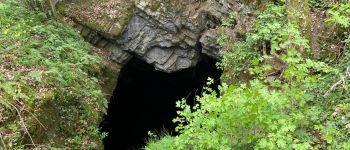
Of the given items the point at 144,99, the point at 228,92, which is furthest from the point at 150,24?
the point at 228,92

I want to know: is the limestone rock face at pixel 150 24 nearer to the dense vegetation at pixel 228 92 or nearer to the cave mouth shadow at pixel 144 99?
the dense vegetation at pixel 228 92

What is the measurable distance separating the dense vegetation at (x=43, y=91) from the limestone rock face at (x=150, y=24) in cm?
186

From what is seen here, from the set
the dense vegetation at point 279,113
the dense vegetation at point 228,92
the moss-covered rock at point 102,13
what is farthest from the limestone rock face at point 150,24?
the dense vegetation at point 279,113

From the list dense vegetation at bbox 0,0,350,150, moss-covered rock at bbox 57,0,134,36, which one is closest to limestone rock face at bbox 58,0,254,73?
moss-covered rock at bbox 57,0,134,36

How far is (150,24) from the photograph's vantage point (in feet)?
31.5

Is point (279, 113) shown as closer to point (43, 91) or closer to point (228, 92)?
point (228, 92)

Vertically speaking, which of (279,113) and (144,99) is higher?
(279,113)

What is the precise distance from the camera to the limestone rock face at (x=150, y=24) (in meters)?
9.35

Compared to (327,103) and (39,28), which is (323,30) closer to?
(327,103)

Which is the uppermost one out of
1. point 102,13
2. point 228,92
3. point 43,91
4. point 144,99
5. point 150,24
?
point 102,13

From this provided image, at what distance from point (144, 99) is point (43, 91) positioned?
9.00 metres

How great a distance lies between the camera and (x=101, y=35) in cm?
961

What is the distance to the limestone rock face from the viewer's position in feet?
30.7

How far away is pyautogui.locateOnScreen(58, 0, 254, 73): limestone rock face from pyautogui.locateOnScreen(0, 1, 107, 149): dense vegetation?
1.86 metres
